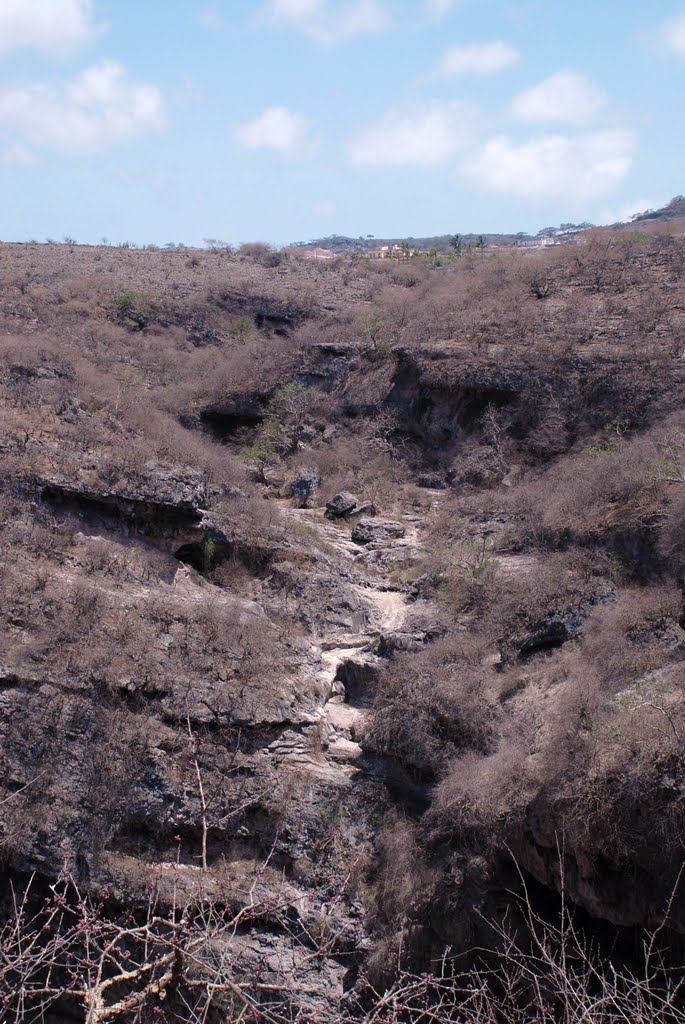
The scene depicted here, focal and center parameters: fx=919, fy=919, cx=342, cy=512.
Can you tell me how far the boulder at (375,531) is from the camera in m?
20.3

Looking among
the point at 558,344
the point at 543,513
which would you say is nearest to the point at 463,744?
the point at 543,513

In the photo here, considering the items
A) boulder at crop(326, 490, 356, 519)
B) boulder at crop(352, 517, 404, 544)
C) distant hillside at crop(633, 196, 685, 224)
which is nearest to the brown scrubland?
boulder at crop(352, 517, 404, 544)

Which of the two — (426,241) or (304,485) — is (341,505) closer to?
(304,485)

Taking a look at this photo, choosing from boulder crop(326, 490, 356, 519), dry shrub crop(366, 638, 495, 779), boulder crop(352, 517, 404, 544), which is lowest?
dry shrub crop(366, 638, 495, 779)

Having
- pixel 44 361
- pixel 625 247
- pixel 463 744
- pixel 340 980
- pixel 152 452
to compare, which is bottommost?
pixel 340 980

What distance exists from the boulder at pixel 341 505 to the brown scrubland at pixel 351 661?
0.70 feet

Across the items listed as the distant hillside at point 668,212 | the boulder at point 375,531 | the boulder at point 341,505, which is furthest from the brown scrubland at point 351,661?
the distant hillside at point 668,212

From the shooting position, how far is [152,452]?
63.2ft

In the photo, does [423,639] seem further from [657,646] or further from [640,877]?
[640,877]

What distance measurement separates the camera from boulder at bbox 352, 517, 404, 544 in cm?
2034

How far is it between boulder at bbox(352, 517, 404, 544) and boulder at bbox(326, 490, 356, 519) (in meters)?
0.65

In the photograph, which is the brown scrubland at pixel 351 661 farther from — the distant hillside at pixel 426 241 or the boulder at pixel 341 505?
the distant hillside at pixel 426 241

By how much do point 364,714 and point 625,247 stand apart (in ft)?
67.2

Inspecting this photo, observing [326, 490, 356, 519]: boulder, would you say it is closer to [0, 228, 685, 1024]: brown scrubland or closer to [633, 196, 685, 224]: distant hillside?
[0, 228, 685, 1024]: brown scrubland
